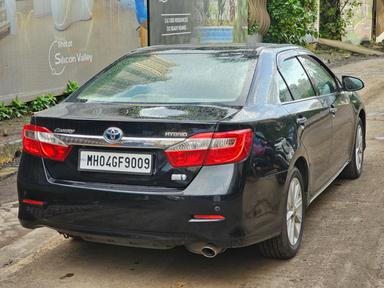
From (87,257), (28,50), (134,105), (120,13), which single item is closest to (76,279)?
(87,257)

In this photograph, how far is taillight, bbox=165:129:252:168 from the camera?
3.86 m

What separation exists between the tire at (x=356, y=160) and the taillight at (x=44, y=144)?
11.4 ft

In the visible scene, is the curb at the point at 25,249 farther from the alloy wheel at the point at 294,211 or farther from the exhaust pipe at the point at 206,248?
the alloy wheel at the point at 294,211

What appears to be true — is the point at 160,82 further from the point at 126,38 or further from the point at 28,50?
the point at 126,38

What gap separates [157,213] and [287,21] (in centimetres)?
1594

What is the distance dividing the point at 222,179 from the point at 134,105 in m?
0.89

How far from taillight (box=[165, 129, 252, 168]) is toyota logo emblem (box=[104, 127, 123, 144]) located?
0.33 metres

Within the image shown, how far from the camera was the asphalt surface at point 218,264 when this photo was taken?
13.9ft

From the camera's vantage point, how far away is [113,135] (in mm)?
3979

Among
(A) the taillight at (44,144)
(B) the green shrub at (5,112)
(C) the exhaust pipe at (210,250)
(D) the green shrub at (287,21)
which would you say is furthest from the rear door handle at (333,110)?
(D) the green shrub at (287,21)

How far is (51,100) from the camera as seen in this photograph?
32.6 ft

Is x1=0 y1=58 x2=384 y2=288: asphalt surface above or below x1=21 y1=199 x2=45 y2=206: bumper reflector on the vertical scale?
below

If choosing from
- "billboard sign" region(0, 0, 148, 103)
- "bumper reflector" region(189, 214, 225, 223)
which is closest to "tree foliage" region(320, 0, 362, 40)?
"billboard sign" region(0, 0, 148, 103)

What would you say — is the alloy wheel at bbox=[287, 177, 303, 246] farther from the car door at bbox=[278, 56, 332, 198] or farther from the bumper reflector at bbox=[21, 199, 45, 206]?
the bumper reflector at bbox=[21, 199, 45, 206]
